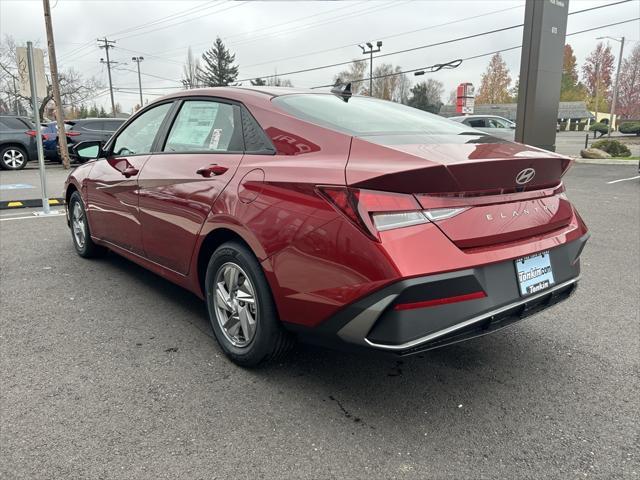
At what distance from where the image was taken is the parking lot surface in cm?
213

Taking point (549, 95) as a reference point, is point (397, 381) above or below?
below

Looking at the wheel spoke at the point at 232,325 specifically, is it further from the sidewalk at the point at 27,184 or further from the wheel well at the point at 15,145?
the wheel well at the point at 15,145

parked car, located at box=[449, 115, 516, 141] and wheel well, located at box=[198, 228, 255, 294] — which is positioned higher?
parked car, located at box=[449, 115, 516, 141]

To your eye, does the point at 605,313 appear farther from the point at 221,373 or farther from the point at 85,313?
the point at 85,313

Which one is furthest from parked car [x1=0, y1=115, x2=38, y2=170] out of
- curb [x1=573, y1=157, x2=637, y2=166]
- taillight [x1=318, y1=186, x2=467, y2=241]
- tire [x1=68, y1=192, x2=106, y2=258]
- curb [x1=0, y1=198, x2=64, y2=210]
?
curb [x1=573, y1=157, x2=637, y2=166]

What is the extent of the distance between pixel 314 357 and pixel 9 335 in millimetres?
2026

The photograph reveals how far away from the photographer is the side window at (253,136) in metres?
2.79

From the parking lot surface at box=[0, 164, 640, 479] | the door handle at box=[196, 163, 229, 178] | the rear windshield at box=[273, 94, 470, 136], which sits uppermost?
the rear windshield at box=[273, 94, 470, 136]

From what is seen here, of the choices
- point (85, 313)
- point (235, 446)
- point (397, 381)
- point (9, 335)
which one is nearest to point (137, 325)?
point (85, 313)

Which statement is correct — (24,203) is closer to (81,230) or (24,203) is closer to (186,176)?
(81,230)

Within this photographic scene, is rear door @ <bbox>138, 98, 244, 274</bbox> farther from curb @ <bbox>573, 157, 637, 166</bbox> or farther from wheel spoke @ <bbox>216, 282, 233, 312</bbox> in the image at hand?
curb @ <bbox>573, 157, 637, 166</bbox>

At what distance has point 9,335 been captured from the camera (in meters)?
3.36

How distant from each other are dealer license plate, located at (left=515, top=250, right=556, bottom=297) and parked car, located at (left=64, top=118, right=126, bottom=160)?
1695cm

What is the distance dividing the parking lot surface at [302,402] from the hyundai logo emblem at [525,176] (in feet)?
3.64
